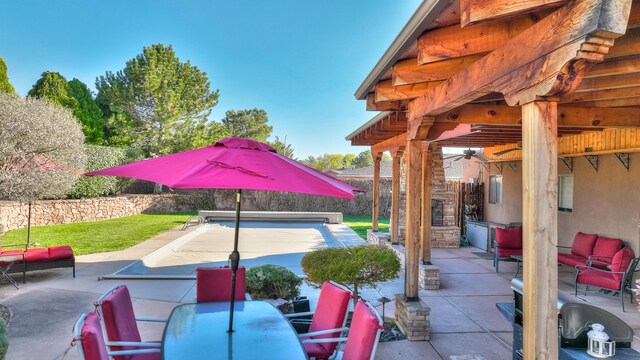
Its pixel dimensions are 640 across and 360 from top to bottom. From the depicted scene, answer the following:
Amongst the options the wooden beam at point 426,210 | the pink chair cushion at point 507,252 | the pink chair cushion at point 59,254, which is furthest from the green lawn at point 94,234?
the pink chair cushion at point 507,252

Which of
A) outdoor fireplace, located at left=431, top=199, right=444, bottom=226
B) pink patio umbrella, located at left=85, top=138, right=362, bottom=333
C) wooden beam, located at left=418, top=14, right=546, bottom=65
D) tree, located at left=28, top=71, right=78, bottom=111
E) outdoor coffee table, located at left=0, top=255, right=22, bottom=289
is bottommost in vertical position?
outdoor coffee table, located at left=0, top=255, right=22, bottom=289

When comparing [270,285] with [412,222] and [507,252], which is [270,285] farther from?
[507,252]

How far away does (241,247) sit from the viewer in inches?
449

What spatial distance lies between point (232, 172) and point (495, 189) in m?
11.9

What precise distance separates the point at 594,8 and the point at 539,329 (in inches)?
75.5

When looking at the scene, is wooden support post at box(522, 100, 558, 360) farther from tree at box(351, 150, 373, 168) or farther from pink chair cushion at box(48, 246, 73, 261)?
tree at box(351, 150, 373, 168)

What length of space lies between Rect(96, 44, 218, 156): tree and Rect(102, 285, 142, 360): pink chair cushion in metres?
25.1

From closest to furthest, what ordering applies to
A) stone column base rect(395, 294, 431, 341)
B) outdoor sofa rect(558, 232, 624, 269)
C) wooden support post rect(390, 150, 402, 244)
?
stone column base rect(395, 294, 431, 341) → outdoor sofa rect(558, 232, 624, 269) → wooden support post rect(390, 150, 402, 244)

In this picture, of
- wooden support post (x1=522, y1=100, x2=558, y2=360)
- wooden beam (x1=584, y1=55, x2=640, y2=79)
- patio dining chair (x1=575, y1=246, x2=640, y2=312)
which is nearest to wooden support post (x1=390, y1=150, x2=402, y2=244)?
patio dining chair (x1=575, y1=246, x2=640, y2=312)

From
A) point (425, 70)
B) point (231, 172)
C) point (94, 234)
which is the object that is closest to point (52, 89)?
point (94, 234)

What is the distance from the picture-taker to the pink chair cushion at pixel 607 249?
22.7 ft

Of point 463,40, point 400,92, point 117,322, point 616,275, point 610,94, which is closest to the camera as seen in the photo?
point 117,322

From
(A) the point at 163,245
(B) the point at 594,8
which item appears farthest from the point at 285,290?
(A) the point at 163,245

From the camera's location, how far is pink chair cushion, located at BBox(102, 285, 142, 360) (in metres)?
2.74
